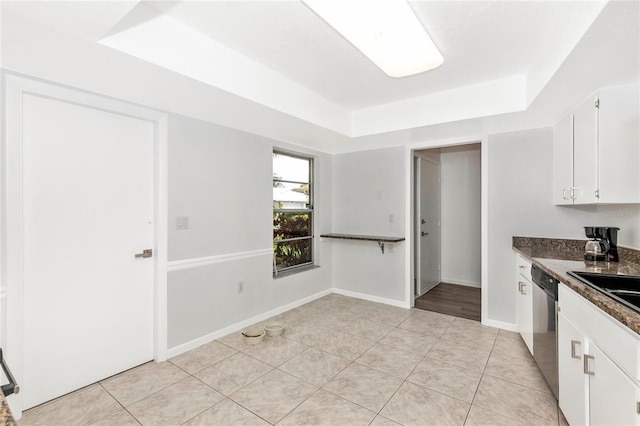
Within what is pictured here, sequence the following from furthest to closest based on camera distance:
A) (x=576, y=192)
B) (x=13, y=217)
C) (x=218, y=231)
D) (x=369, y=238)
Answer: (x=369, y=238) < (x=218, y=231) < (x=576, y=192) < (x=13, y=217)

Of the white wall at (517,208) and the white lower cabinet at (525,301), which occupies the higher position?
the white wall at (517,208)

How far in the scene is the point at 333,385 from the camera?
2324 millimetres

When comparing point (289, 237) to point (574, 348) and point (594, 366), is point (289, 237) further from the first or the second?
point (594, 366)

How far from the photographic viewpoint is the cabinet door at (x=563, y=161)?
8.63 feet

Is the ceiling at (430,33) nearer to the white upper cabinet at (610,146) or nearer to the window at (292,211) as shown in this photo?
the white upper cabinet at (610,146)

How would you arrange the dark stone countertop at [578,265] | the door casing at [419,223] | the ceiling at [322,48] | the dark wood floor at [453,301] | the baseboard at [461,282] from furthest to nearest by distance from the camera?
the baseboard at [461,282]
the door casing at [419,223]
the dark wood floor at [453,301]
the ceiling at [322,48]
the dark stone countertop at [578,265]

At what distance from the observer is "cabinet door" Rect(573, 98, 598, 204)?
220 cm

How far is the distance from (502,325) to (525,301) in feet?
2.76

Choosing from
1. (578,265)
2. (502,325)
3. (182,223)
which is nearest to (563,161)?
(578,265)

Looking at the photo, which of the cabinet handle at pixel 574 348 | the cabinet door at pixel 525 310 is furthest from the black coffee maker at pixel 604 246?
the cabinet handle at pixel 574 348

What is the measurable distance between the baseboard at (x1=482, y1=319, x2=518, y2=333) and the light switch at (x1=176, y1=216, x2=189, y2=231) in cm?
343

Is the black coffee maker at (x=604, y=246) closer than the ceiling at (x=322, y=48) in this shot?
No

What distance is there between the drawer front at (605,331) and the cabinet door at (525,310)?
31.7 inches

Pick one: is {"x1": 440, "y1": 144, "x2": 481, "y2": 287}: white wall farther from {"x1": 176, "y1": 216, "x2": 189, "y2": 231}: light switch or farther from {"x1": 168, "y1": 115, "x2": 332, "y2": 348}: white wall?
{"x1": 176, "y1": 216, "x2": 189, "y2": 231}: light switch
